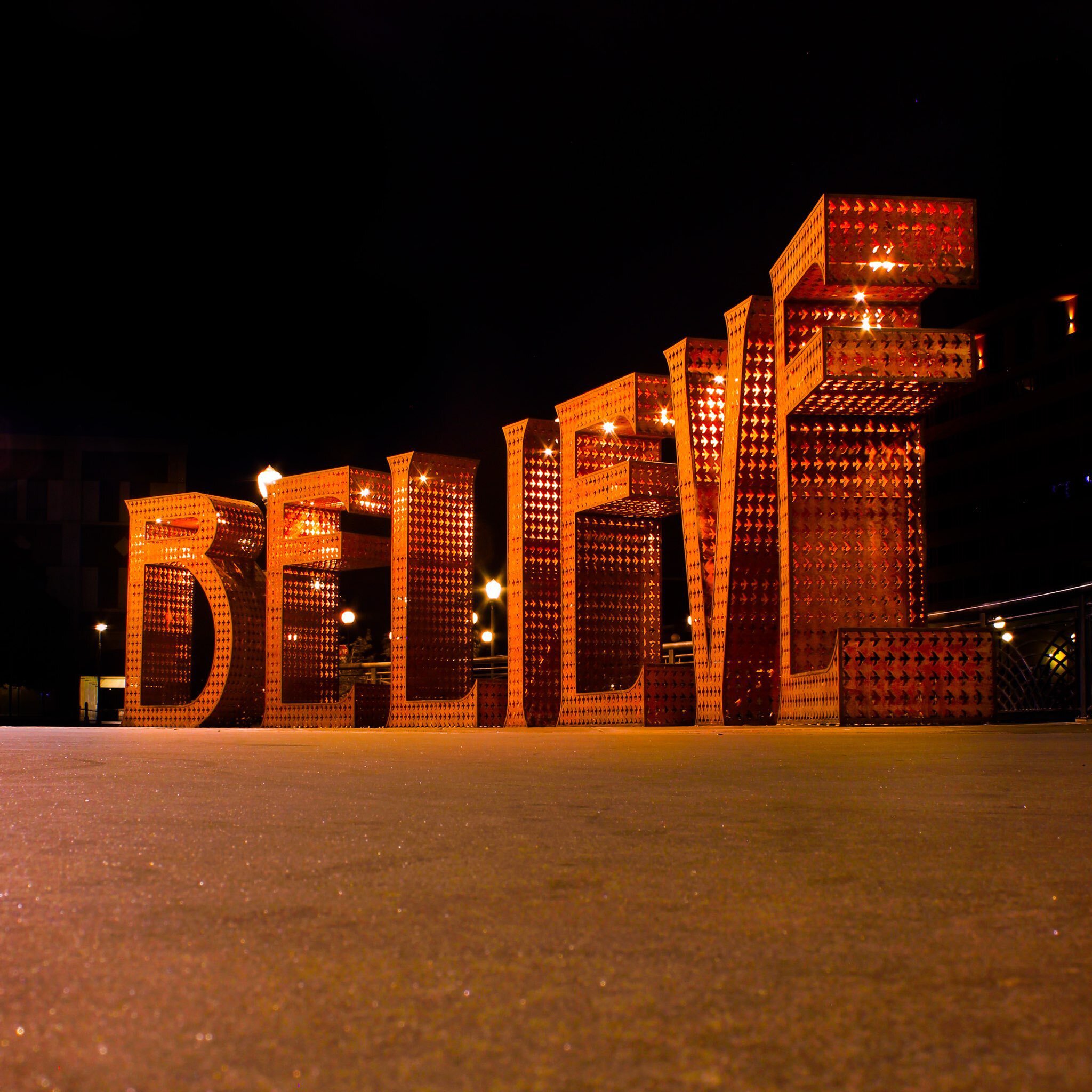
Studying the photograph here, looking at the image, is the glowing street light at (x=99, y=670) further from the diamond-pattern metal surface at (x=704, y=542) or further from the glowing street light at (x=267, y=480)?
the diamond-pattern metal surface at (x=704, y=542)

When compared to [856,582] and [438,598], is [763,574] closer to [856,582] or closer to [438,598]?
[856,582]

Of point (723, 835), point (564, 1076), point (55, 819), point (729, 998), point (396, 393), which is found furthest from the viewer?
point (396, 393)

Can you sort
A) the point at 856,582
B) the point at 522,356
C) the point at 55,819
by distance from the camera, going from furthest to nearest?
the point at 522,356 → the point at 856,582 → the point at 55,819

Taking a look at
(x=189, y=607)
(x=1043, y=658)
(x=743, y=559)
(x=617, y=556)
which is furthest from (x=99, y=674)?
(x=1043, y=658)

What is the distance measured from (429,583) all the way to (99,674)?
2824 centimetres

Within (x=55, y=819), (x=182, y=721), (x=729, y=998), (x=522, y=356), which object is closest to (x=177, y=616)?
(x=182, y=721)

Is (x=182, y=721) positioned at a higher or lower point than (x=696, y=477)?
lower

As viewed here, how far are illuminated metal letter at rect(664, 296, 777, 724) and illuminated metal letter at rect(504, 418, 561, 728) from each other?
4448 millimetres

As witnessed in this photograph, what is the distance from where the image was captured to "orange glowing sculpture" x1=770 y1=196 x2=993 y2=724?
11281 millimetres

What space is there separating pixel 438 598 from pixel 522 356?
49.1 ft

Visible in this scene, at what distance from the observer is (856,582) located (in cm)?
1242

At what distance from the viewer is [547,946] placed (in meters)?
1.08

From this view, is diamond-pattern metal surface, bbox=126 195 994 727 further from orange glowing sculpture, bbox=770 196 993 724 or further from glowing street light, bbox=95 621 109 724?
glowing street light, bbox=95 621 109 724

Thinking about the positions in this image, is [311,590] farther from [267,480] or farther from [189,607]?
[189,607]
